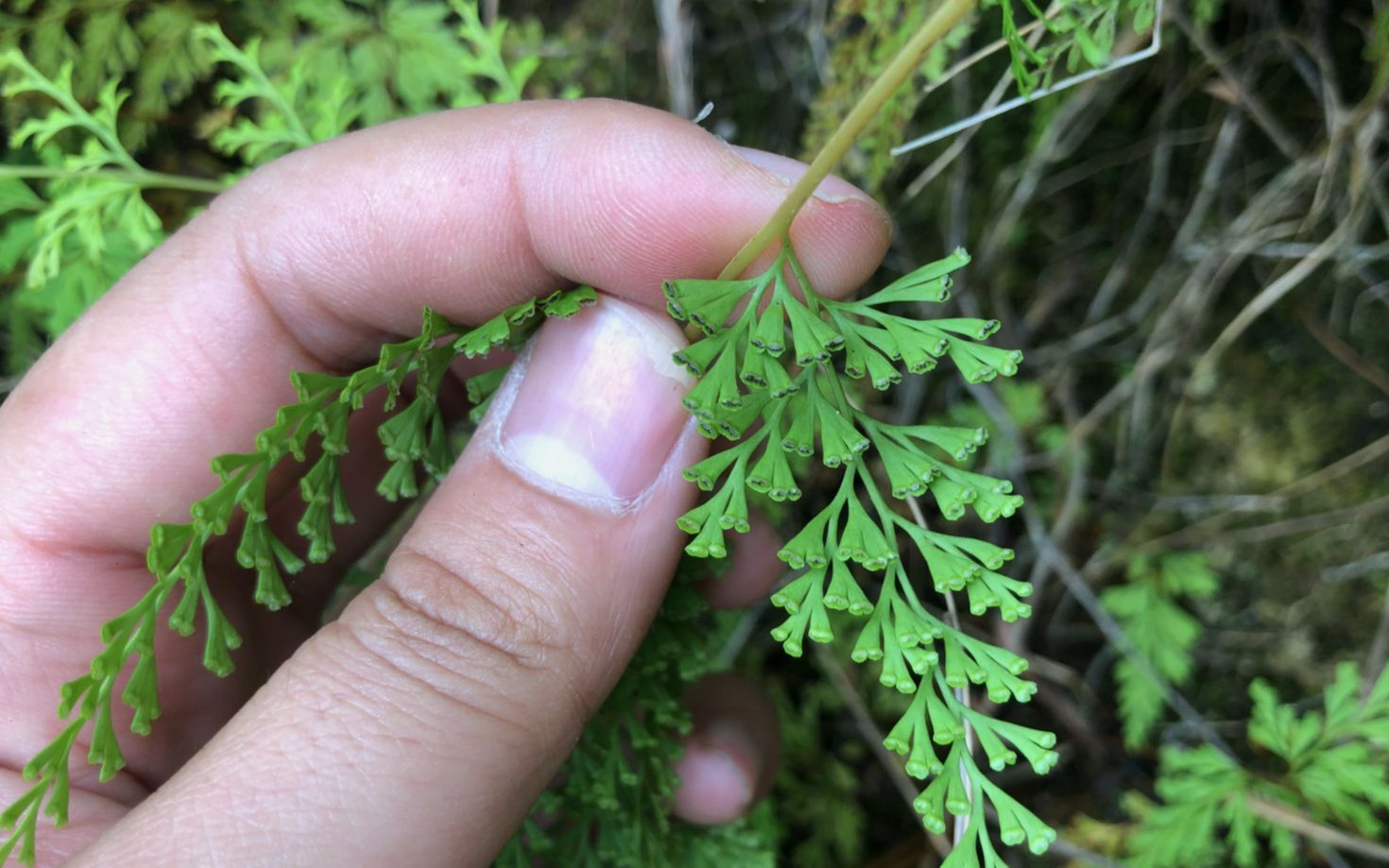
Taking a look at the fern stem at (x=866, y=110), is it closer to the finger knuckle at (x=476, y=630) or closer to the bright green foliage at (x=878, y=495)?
the bright green foliage at (x=878, y=495)

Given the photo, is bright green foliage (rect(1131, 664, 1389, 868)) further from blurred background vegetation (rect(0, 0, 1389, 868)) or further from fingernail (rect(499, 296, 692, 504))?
fingernail (rect(499, 296, 692, 504))

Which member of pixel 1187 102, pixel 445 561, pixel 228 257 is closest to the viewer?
pixel 445 561

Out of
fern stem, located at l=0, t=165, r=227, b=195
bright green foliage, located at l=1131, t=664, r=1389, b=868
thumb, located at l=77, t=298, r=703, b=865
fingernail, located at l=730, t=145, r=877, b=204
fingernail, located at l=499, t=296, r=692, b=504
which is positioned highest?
fingernail, located at l=730, t=145, r=877, b=204

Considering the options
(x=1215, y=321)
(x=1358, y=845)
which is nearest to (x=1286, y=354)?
(x=1215, y=321)

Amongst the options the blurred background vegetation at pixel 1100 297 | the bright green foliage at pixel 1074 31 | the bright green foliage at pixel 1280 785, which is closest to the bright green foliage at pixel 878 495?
the bright green foliage at pixel 1074 31

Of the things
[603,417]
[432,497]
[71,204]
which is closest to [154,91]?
[71,204]

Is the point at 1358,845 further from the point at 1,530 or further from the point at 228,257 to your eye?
the point at 1,530

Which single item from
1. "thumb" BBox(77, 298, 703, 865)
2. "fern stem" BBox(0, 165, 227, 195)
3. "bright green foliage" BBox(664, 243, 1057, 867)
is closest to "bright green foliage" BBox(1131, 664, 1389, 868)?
"bright green foliage" BBox(664, 243, 1057, 867)
